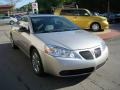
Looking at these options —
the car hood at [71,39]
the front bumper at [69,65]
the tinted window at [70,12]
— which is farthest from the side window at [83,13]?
the front bumper at [69,65]

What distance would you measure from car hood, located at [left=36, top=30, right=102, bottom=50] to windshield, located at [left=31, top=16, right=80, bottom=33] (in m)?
0.36

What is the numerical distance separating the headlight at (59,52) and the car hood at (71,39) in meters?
0.11

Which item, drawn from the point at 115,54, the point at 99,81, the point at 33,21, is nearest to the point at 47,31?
the point at 33,21

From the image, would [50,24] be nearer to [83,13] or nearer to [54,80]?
[54,80]

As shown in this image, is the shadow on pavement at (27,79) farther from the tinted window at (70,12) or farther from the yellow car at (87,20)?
the tinted window at (70,12)

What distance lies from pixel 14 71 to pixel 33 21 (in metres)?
1.49

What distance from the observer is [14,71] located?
6754 millimetres

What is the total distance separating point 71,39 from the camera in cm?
584

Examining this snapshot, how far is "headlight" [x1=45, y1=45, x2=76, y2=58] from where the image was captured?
530 centimetres

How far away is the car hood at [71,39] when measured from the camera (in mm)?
5494

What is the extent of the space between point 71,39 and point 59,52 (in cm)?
61

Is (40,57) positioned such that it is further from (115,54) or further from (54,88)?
(115,54)

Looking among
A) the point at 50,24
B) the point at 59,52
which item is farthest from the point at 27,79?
the point at 50,24

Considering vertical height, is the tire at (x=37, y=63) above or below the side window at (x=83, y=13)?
below
